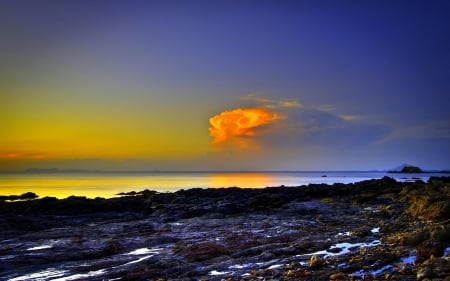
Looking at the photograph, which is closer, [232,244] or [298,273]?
[298,273]

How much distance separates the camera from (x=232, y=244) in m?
18.0

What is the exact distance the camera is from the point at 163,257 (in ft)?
53.2

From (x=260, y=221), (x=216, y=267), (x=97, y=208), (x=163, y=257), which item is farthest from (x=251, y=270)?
(x=97, y=208)

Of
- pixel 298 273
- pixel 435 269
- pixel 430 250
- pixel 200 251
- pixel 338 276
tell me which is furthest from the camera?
pixel 200 251

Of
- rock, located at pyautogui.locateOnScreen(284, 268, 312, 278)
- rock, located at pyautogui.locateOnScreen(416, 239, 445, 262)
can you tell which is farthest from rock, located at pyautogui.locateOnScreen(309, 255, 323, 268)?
rock, located at pyautogui.locateOnScreen(416, 239, 445, 262)

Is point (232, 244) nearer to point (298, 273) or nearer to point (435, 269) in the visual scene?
point (298, 273)

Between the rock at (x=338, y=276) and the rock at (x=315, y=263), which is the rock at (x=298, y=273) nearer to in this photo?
the rock at (x=315, y=263)

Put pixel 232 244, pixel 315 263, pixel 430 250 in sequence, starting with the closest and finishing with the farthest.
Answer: pixel 430 250, pixel 315 263, pixel 232 244

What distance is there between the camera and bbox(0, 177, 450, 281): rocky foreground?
494 inches

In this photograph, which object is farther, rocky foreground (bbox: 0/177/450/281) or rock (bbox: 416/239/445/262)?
rocky foreground (bbox: 0/177/450/281)

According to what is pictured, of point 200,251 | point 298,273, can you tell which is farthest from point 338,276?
point 200,251

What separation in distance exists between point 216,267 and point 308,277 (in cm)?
390

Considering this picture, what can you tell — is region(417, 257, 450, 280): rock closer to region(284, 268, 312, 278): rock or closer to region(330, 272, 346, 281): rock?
region(330, 272, 346, 281): rock

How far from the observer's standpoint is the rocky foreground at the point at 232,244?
12555 millimetres
